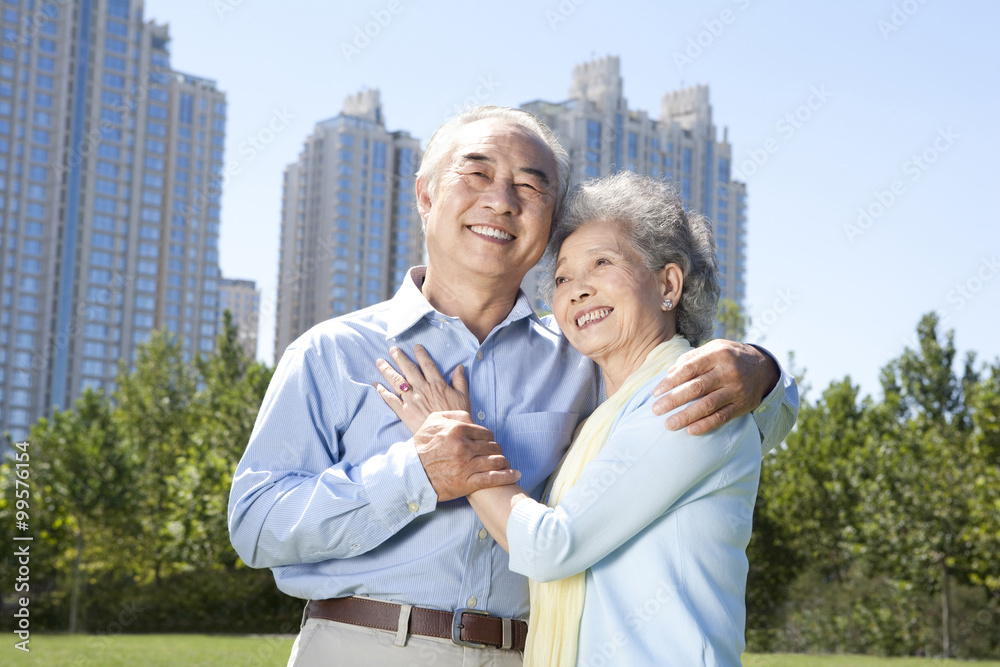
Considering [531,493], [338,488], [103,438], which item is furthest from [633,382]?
[103,438]

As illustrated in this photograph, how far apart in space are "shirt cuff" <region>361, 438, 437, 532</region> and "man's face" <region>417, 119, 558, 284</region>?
0.71m

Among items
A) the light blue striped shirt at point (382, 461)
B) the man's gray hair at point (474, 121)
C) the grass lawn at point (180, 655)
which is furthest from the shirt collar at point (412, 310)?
the grass lawn at point (180, 655)

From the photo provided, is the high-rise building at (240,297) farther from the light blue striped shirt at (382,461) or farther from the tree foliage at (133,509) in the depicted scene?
the light blue striped shirt at (382,461)

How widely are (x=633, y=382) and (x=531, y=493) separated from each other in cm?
48

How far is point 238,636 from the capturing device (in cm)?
2255

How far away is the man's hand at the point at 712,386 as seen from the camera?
2172mm

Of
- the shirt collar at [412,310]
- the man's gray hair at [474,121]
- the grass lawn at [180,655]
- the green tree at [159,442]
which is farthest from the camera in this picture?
the green tree at [159,442]

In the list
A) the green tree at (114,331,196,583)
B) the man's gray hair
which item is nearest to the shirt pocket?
the man's gray hair

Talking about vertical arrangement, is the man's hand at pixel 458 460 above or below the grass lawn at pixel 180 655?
above

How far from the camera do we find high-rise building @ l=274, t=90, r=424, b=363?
68.8 m

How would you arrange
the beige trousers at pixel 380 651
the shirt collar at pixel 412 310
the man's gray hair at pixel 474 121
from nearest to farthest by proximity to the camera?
the beige trousers at pixel 380 651
the shirt collar at pixel 412 310
the man's gray hair at pixel 474 121

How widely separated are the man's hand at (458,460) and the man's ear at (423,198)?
922 millimetres

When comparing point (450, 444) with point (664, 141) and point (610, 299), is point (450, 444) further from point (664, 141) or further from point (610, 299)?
point (664, 141)

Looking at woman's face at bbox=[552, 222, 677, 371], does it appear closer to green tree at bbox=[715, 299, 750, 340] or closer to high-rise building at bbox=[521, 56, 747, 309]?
green tree at bbox=[715, 299, 750, 340]
